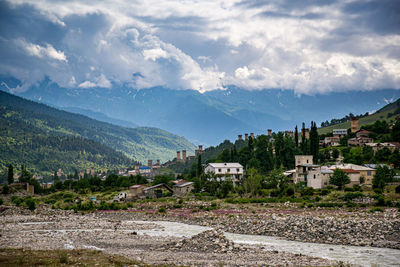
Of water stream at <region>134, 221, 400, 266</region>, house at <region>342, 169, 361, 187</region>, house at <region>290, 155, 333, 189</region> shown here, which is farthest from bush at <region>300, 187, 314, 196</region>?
water stream at <region>134, 221, 400, 266</region>

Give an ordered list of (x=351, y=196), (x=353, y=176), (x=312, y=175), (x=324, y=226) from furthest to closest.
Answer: (x=353, y=176)
(x=312, y=175)
(x=351, y=196)
(x=324, y=226)

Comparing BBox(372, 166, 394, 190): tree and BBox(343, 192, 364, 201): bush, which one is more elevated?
BBox(372, 166, 394, 190): tree

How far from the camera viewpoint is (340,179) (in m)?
77.8

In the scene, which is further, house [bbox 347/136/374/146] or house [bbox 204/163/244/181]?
house [bbox 347/136/374/146]

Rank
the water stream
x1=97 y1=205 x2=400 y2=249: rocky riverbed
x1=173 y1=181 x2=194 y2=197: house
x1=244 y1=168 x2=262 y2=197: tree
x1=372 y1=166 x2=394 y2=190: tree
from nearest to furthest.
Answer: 1. the water stream
2. x1=97 y1=205 x2=400 y2=249: rocky riverbed
3. x1=372 y1=166 x2=394 y2=190: tree
4. x1=244 y1=168 x2=262 y2=197: tree
5. x1=173 y1=181 x2=194 y2=197: house

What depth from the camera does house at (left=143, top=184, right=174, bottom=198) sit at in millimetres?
92625

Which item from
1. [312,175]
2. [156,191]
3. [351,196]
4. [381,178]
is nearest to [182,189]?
[156,191]

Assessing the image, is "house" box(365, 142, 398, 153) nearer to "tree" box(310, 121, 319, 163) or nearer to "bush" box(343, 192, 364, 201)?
"tree" box(310, 121, 319, 163)

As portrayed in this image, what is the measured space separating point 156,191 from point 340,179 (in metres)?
40.3

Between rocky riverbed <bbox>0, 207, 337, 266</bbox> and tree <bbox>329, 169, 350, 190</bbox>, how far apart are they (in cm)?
4156

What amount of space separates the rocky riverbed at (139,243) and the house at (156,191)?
1413 inches

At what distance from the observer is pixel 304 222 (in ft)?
139

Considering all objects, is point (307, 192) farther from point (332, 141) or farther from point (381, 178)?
point (332, 141)

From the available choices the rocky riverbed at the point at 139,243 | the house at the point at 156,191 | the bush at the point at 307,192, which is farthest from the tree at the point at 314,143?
the rocky riverbed at the point at 139,243
